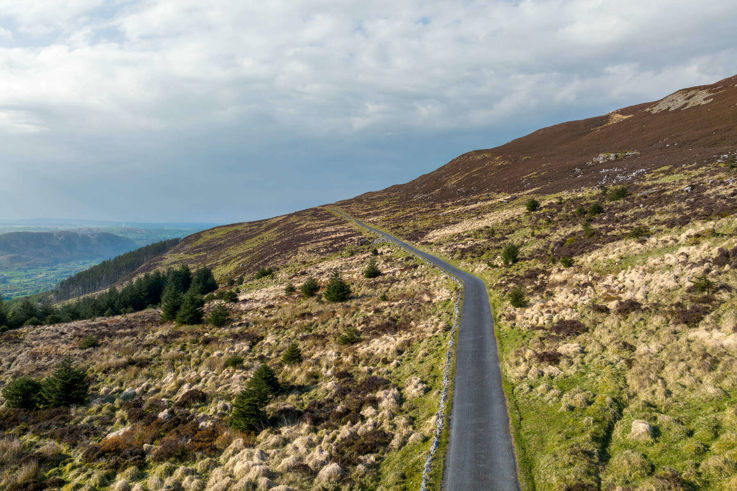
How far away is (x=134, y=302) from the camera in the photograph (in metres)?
63.3

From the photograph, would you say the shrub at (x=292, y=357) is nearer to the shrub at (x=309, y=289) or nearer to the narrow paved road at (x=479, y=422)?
the narrow paved road at (x=479, y=422)

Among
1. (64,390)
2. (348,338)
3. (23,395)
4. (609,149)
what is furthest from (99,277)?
(609,149)

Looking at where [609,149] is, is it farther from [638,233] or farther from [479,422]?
[479,422]

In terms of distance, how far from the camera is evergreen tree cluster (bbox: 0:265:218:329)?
39.7 metres

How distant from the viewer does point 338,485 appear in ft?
38.2

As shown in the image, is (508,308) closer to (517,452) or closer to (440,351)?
(440,351)

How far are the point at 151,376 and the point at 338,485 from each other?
19923mm

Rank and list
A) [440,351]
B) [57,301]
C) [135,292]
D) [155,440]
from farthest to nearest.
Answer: [57,301]
[135,292]
[440,351]
[155,440]

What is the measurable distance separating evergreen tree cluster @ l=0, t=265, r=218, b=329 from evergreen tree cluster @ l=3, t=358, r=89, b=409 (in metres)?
16.2

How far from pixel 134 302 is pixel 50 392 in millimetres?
49313

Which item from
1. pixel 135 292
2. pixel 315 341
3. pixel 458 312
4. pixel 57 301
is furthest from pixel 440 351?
pixel 57 301

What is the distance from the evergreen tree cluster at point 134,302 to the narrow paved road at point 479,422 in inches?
1184

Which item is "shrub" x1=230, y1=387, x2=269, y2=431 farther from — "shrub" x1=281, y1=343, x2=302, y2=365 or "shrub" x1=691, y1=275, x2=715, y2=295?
"shrub" x1=691, y1=275, x2=715, y2=295

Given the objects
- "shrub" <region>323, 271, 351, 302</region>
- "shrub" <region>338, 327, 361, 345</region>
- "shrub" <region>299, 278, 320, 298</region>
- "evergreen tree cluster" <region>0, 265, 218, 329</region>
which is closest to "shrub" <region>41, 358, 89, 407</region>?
"evergreen tree cluster" <region>0, 265, 218, 329</region>
